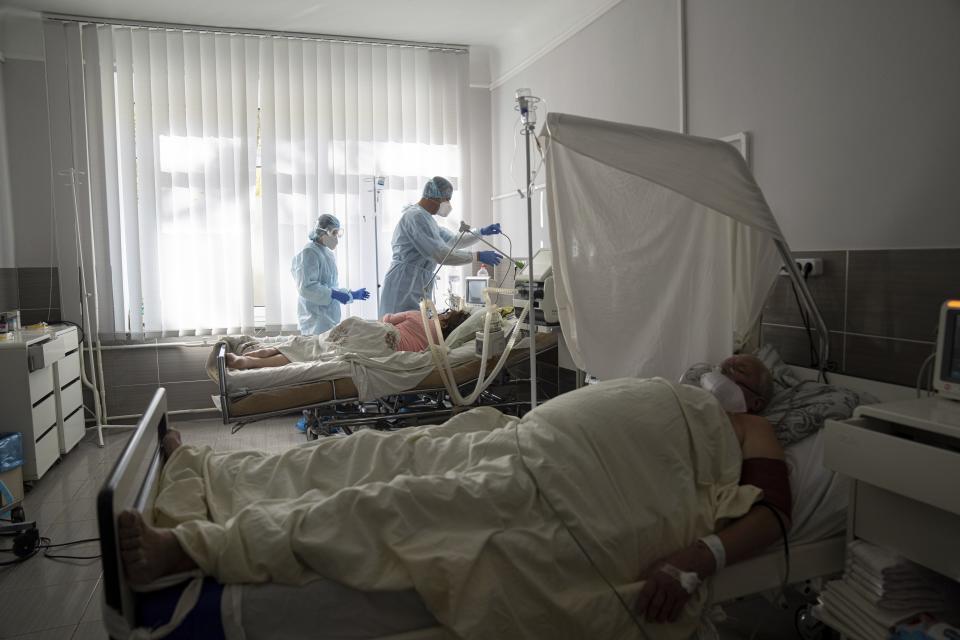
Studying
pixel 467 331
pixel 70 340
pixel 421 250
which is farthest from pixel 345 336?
pixel 70 340

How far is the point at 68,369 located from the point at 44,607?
2002 mm

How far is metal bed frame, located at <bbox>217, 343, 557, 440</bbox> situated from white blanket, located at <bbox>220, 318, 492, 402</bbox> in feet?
0.17

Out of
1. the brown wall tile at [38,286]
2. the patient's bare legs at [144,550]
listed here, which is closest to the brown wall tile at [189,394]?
the brown wall tile at [38,286]

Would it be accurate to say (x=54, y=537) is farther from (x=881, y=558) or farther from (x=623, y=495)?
(x=881, y=558)

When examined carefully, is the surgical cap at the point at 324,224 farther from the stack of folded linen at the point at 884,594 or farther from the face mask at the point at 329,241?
the stack of folded linen at the point at 884,594

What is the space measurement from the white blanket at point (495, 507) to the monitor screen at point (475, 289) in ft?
8.35

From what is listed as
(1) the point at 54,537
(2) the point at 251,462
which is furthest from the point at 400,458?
(1) the point at 54,537

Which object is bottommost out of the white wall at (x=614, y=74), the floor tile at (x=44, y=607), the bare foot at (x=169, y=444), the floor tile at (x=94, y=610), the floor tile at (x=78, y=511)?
the floor tile at (x=94, y=610)

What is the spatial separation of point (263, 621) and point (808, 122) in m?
2.32

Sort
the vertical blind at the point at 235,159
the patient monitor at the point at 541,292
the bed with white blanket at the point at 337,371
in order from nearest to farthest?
the bed with white blanket at the point at 337,371
the patient monitor at the point at 541,292
the vertical blind at the point at 235,159

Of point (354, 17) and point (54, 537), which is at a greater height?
point (354, 17)

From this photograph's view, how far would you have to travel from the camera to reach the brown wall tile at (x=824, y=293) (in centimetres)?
226

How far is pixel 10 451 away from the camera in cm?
296

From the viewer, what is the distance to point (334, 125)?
191 inches
